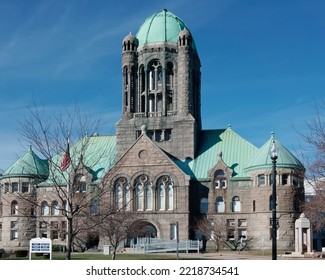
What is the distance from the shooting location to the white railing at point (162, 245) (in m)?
60.3

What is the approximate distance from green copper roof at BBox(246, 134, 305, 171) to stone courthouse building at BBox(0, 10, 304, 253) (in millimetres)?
115

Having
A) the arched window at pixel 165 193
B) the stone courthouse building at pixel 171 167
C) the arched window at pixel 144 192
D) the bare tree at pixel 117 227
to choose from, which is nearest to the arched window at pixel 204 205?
the stone courthouse building at pixel 171 167

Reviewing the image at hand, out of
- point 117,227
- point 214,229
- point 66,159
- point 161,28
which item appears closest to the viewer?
point 66,159

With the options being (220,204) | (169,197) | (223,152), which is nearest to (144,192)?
(169,197)

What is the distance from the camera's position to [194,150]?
71.4m

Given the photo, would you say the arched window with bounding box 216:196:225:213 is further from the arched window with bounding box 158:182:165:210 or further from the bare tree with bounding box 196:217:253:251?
the arched window with bounding box 158:182:165:210

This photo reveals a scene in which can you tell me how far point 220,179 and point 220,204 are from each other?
279cm

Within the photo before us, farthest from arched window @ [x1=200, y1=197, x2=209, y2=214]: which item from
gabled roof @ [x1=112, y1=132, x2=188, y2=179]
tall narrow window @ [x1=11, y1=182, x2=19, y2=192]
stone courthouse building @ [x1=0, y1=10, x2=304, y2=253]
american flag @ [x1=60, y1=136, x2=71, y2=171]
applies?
american flag @ [x1=60, y1=136, x2=71, y2=171]

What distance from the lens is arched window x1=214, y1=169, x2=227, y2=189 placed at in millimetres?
67125

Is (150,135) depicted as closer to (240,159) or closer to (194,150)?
(194,150)

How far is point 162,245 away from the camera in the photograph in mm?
61625

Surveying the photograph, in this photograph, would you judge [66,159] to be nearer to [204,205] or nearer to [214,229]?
[214,229]
